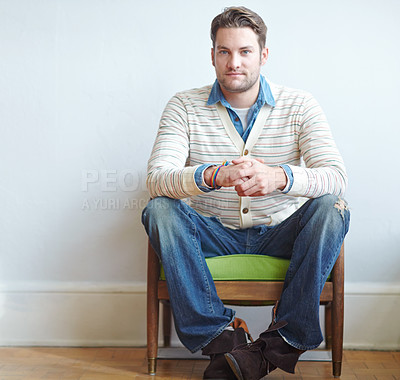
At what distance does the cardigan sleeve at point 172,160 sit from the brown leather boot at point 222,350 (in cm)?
44

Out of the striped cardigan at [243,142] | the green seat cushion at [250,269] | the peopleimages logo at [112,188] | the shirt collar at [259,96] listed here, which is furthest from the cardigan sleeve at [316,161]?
the peopleimages logo at [112,188]

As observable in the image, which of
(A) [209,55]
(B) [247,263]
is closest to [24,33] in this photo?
(A) [209,55]

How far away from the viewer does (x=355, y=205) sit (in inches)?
88.9

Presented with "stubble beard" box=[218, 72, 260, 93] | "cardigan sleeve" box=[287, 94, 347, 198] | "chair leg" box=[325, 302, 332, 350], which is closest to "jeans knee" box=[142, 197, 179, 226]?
"cardigan sleeve" box=[287, 94, 347, 198]

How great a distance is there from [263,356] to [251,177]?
1.70ft

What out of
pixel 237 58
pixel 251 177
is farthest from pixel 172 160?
pixel 237 58

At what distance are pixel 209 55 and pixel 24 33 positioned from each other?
0.76m

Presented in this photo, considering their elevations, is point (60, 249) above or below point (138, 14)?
below

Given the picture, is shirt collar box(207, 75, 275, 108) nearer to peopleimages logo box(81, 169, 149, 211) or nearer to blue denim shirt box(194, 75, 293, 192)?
blue denim shirt box(194, 75, 293, 192)

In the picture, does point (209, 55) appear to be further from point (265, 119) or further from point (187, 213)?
point (187, 213)

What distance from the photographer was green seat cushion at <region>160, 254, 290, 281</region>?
5.72 feet

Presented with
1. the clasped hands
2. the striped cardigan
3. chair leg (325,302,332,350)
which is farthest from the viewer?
chair leg (325,302,332,350)

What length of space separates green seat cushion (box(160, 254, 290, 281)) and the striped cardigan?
7.7 inches

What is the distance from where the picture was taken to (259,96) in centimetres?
195
